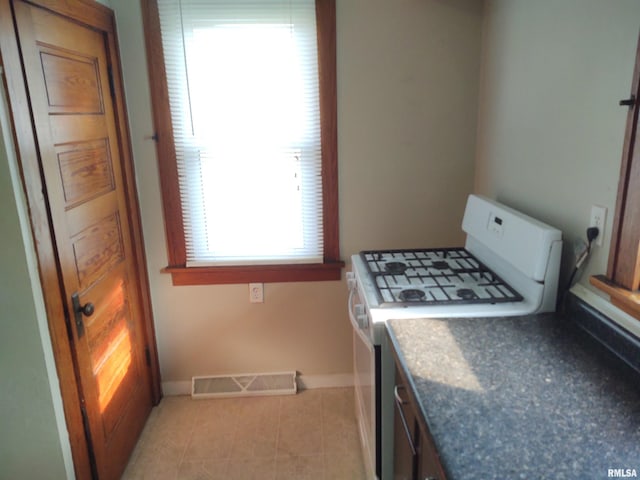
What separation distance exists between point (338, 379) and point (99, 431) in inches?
51.8

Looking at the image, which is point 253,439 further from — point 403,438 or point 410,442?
point 410,442

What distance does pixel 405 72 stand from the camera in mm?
2297

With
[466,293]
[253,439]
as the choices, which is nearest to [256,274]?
[253,439]

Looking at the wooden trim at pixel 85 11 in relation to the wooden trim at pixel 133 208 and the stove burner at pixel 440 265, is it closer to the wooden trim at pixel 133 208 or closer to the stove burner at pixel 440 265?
the wooden trim at pixel 133 208

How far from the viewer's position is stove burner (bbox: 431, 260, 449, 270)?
1956mm

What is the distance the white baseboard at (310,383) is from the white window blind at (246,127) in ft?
2.42

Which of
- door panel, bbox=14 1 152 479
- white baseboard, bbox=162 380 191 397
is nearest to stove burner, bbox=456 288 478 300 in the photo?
door panel, bbox=14 1 152 479

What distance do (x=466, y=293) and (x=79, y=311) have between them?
147 centimetres

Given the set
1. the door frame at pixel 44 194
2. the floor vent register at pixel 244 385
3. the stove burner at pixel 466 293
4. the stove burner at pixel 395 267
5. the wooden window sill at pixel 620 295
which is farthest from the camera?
the floor vent register at pixel 244 385

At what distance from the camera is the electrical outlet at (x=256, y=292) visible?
8.32 feet

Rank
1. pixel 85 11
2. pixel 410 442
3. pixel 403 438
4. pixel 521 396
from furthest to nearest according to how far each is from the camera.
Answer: pixel 85 11 < pixel 403 438 < pixel 410 442 < pixel 521 396

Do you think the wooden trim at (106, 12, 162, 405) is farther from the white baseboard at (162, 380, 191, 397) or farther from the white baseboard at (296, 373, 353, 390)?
the white baseboard at (296, 373, 353, 390)

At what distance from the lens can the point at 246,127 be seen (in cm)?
232

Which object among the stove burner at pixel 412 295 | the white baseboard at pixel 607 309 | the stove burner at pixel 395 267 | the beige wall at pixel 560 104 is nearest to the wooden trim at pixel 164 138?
the stove burner at pixel 395 267
